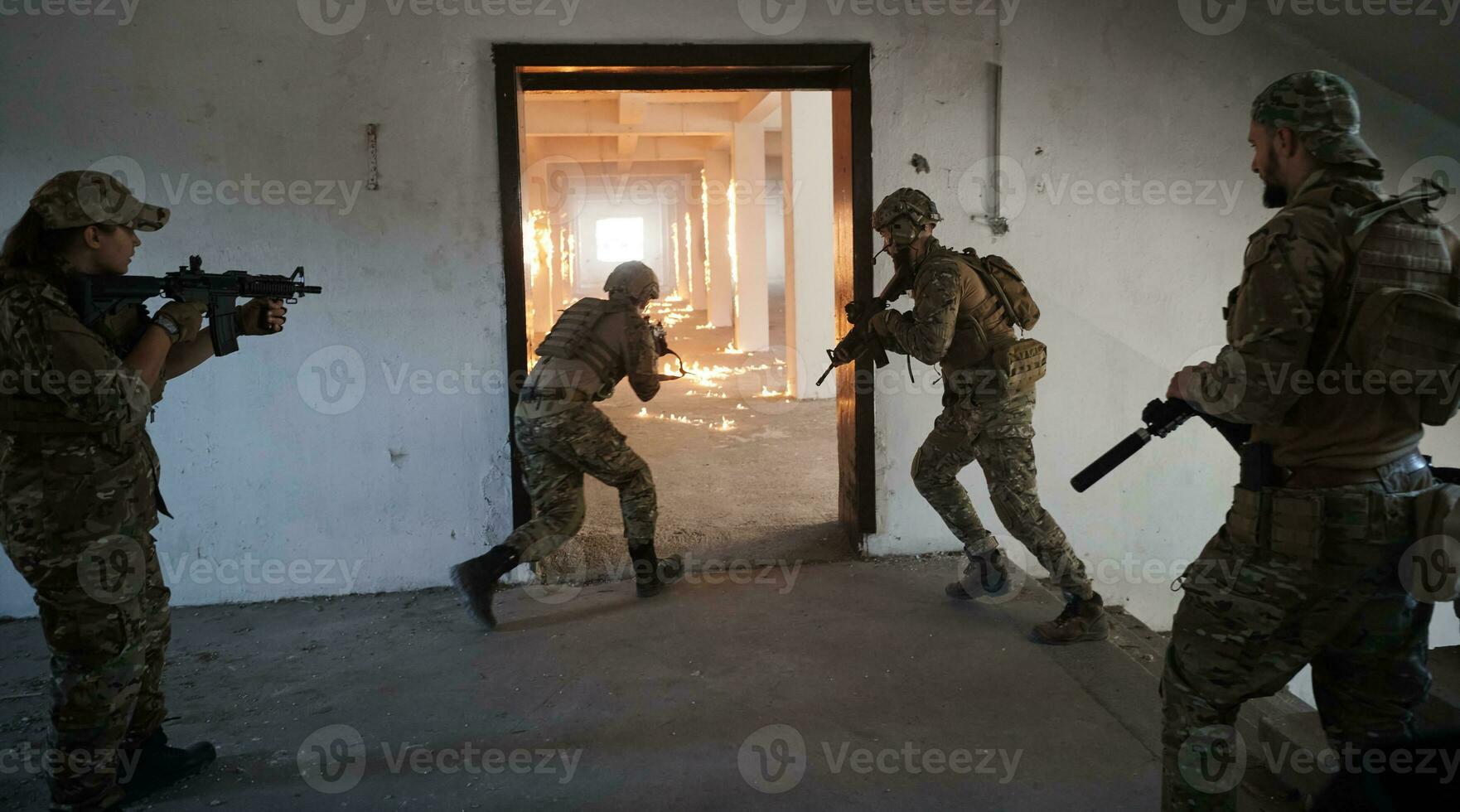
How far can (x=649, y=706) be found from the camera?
3316mm

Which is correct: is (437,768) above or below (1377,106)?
below

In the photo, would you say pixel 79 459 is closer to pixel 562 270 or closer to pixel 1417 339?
pixel 1417 339

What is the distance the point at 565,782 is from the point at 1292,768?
2113mm

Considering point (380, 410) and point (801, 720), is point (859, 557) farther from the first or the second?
point (380, 410)

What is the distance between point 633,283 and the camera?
419 centimetres

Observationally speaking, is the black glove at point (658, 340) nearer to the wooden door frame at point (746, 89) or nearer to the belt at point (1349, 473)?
the wooden door frame at point (746, 89)

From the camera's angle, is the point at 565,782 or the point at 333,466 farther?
the point at 333,466

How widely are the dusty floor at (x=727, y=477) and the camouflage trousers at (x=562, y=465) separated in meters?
0.69

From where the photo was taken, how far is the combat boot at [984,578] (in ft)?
13.6

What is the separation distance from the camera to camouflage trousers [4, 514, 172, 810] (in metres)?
2.49

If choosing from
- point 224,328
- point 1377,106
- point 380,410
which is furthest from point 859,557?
point 1377,106

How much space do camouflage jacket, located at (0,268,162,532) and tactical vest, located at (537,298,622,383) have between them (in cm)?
170

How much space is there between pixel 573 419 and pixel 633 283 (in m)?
0.66

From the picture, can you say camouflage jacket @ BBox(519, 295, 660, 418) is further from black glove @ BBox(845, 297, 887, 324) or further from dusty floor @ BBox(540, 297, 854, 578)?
dusty floor @ BBox(540, 297, 854, 578)
